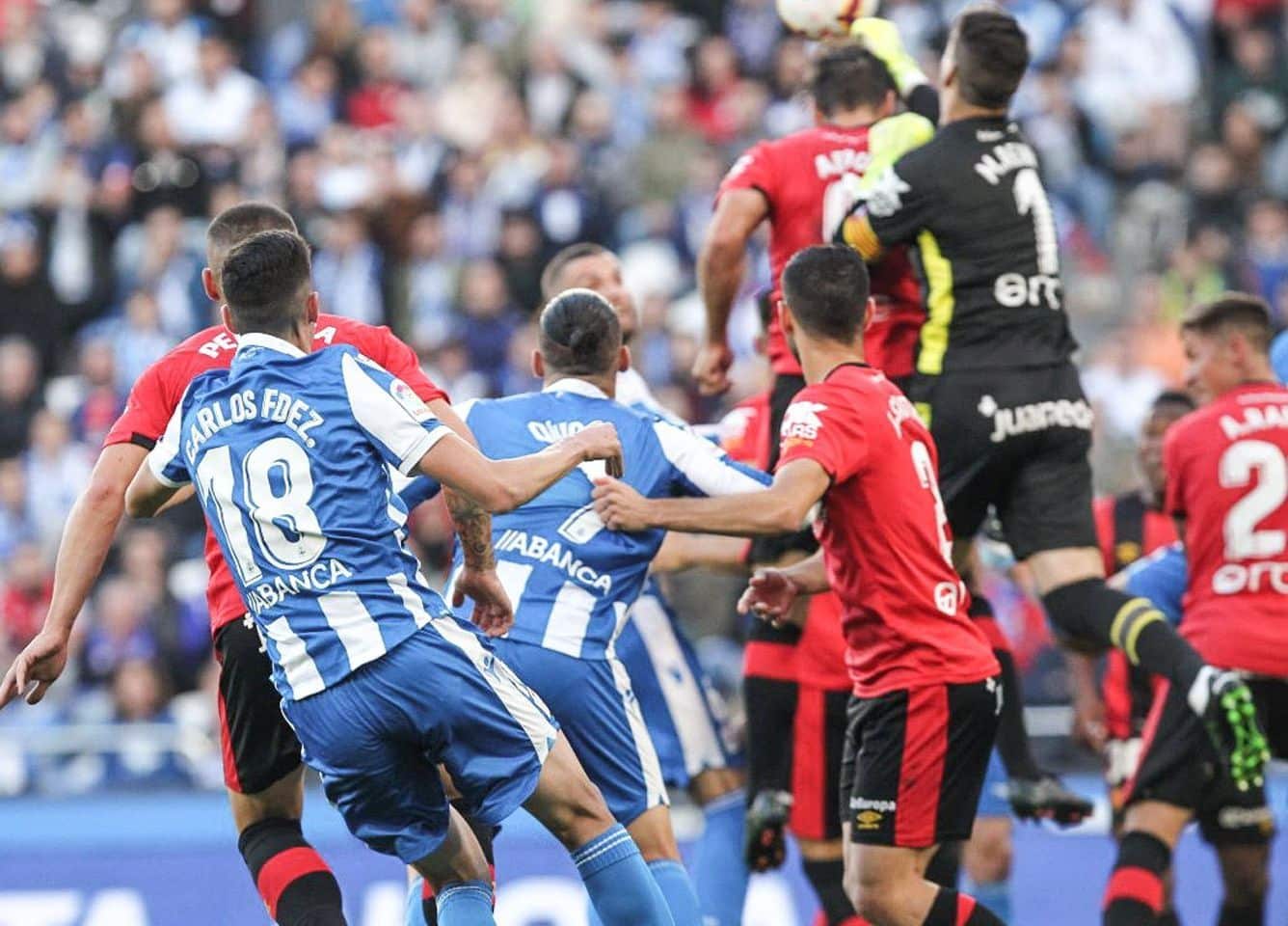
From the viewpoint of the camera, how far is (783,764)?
8.14 meters

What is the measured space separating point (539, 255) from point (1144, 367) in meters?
4.27

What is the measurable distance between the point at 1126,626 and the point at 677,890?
1703 millimetres

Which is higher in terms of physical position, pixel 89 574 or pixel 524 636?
pixel 89 574

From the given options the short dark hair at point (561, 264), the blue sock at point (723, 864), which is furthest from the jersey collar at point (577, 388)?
the blue sock at point (723, 864)

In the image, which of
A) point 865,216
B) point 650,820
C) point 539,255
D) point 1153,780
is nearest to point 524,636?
point 650,820

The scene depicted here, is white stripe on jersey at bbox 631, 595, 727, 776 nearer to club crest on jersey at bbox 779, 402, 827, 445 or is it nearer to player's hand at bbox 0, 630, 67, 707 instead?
club crest on jersey at bbox 779, 402, 827, 445

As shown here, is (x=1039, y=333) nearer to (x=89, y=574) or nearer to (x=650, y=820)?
(x=650, y=820)

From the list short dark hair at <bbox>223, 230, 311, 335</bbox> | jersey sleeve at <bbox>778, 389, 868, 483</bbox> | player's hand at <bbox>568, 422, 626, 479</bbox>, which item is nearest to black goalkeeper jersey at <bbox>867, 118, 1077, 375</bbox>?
jersey sleeve at <bbox>778, 389, 868, 483</bbox>

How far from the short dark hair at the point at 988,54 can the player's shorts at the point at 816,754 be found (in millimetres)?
2264

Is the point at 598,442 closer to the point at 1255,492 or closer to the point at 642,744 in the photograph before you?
the point at 642,744

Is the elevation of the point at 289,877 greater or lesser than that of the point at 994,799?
greater

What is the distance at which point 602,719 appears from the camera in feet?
22.3

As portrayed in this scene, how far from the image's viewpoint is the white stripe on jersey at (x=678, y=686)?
8.14 meters

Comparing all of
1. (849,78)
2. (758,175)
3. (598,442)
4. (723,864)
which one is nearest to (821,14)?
(849,78)
